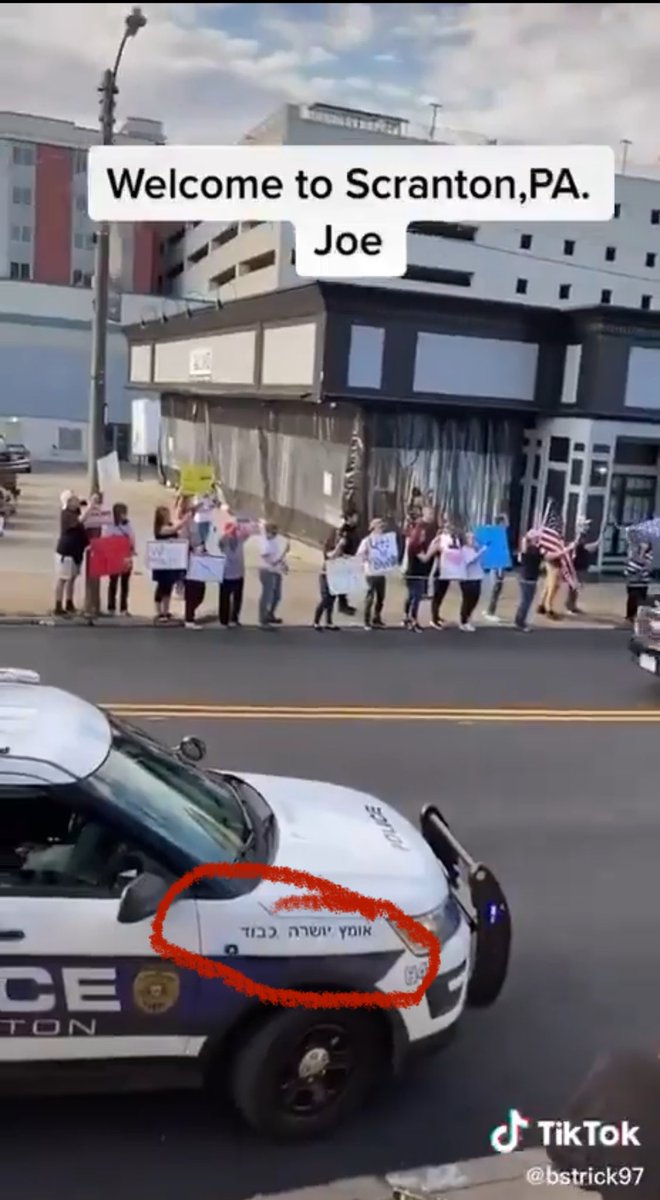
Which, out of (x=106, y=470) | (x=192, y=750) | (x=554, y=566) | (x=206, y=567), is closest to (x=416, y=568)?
(x=554, y=566)

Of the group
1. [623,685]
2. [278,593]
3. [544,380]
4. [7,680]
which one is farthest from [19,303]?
[7,680]

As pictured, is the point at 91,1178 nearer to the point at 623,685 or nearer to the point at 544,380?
the point at 623,685

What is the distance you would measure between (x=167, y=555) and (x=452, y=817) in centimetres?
687

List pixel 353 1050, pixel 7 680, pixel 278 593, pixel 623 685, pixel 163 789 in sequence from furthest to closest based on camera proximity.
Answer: pixel 278 593 → pixel 623 685 → pixel 7 680 → pixel 163 789 → pixel 353 1050

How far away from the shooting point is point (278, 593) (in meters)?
13.1

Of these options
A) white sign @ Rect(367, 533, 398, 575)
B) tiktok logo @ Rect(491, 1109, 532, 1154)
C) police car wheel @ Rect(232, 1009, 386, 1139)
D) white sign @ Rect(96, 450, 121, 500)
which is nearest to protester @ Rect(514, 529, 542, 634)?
white sign @ Rect(367, 533, 398, 575)

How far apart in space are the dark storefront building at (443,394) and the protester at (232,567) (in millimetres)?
4488

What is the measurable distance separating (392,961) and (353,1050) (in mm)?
352

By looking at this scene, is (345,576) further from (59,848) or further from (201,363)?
(201,363)

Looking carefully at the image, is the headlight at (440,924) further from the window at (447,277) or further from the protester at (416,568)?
the window at (447,277)

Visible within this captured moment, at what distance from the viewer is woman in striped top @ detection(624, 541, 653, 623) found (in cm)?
1449

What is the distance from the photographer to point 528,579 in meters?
13.9

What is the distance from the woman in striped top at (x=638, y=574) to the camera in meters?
14.5

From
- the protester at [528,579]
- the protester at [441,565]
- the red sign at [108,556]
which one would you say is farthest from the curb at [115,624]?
the red sign at [108,556]
